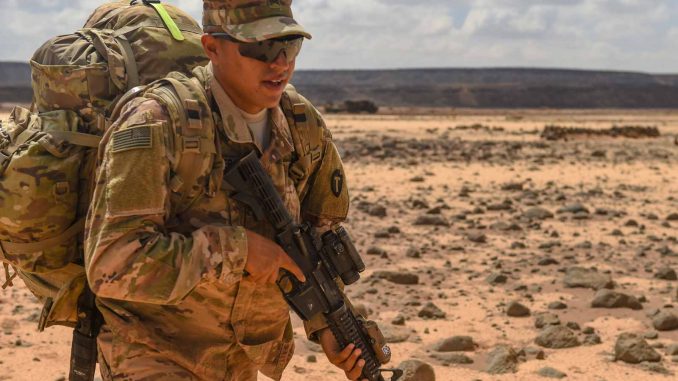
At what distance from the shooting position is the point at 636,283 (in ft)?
26.3

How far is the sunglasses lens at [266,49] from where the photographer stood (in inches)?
101

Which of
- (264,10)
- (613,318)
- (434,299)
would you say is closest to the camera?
(264,10)

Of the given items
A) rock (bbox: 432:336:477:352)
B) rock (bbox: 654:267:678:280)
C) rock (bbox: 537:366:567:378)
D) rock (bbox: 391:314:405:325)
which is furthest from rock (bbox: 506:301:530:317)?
rock (bbox: 654:267:678:280)

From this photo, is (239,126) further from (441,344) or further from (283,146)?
(441,344)

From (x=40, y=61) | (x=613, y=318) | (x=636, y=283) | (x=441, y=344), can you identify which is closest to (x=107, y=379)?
(x=40, y=61)

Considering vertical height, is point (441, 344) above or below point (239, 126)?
below

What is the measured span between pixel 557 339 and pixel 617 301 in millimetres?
1111

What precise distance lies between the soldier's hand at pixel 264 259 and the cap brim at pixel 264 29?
1.62 feet

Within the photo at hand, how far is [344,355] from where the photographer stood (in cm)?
293

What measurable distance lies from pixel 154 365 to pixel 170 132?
2.05 ft

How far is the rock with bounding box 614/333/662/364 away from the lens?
5.83 meters

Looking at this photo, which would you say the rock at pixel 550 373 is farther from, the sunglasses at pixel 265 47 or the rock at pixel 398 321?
the sunglasses at pixel 265 47

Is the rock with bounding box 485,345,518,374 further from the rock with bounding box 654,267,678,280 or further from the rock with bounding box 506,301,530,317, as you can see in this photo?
the rock with bounding box 654,267,678,280

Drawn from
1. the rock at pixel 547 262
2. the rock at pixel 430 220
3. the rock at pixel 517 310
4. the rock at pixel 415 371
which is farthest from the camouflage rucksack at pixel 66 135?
the rock at pixel 430 220
